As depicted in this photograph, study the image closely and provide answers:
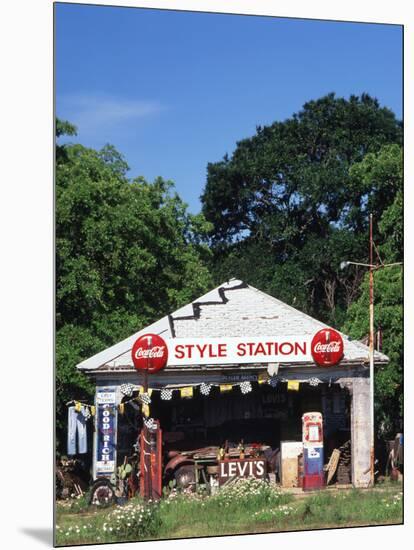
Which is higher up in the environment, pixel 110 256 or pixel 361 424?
pixel 110 256

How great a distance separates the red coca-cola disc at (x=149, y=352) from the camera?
14.4m

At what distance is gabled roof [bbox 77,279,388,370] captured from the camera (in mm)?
14615

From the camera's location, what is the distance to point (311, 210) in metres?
15.1

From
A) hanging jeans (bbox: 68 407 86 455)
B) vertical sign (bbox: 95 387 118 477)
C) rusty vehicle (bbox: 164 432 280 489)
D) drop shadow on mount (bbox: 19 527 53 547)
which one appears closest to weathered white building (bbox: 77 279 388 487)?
vertical sign (bbox: 95 387 118 477)

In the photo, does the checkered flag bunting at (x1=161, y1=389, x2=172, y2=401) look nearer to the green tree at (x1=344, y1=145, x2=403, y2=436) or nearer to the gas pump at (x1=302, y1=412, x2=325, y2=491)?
the gas pump at (x1=302, y1=412, x2=325, y2=491)

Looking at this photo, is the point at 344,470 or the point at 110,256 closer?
the point at 110,256

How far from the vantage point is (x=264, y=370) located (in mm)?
Answer: 14844

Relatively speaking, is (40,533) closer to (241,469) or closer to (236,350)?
(241,469)

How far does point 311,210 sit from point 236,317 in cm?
160

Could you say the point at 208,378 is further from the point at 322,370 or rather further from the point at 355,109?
the point at 355,109

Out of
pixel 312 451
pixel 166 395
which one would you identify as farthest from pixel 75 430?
pixel 312 451

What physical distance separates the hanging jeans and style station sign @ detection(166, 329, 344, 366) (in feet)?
4.06
